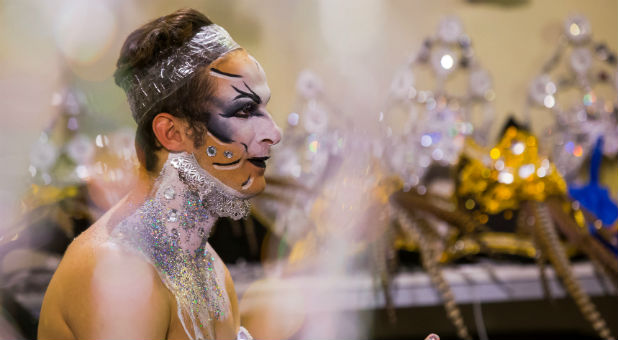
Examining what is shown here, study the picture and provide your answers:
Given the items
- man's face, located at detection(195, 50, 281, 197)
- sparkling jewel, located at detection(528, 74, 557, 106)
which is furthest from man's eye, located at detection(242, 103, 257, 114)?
sparkling jewel, located at detection(528, 74, 557, 106)

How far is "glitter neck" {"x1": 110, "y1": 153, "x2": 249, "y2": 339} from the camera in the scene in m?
0.30

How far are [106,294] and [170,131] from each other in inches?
3.5

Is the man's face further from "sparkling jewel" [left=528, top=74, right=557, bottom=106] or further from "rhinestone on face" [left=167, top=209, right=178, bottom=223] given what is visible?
"sparkling jewel" [left=528, top=74, right=557, bottom=106]

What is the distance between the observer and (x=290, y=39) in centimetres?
46

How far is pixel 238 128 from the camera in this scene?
0.31m

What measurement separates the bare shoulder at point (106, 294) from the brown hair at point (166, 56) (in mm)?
66

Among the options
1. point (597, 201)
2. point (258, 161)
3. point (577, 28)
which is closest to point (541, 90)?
point (577, 28)

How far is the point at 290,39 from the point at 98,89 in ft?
0.58

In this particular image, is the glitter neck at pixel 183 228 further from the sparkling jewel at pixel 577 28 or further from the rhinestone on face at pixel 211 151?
the sparkling jewel at pixel 577 28

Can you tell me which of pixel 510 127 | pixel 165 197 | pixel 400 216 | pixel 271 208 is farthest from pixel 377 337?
pixel 165 197

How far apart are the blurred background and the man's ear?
0.10 feet

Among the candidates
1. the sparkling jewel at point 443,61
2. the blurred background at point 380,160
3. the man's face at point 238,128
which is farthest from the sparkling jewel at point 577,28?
the man's face at point 238,128

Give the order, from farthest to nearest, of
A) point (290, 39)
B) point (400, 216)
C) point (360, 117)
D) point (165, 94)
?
point (400, 216) < point (360, 117) < point (290, 39) < point (165, 94)

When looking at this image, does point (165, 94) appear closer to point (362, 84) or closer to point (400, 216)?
point (362, 84)
